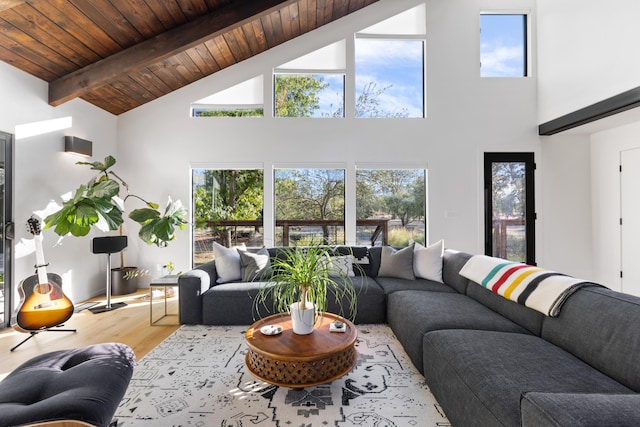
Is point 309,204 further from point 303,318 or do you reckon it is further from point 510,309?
point 510,309

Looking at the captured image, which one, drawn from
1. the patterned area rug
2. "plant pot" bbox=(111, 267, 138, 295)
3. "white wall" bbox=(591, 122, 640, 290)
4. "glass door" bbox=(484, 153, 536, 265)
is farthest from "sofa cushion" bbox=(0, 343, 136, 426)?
"white wall" bbox=(591, 122, 640, 290)

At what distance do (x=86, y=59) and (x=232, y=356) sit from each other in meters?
3.73

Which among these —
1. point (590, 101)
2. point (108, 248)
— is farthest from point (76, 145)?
point (590, 101)

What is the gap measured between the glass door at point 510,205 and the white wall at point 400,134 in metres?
0.16

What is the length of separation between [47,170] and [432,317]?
448 centimetres

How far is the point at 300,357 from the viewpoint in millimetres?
1812

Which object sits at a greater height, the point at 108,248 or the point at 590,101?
the point at 590,101

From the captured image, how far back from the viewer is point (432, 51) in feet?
16.4

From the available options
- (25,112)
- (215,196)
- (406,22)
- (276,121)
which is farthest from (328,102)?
(25,112)

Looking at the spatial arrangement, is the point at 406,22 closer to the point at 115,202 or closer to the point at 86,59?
the point at 86,59

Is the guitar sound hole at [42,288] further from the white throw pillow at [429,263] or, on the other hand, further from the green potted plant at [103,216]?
the white throw pillow at [429,263]

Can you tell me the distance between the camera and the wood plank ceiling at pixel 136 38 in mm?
2969

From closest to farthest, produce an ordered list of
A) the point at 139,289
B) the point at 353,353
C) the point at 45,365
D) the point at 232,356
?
the point at 45,365
the point at 353,353
the point at 232,356
the point at 139,289

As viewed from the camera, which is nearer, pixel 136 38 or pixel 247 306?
pixel 247 306
